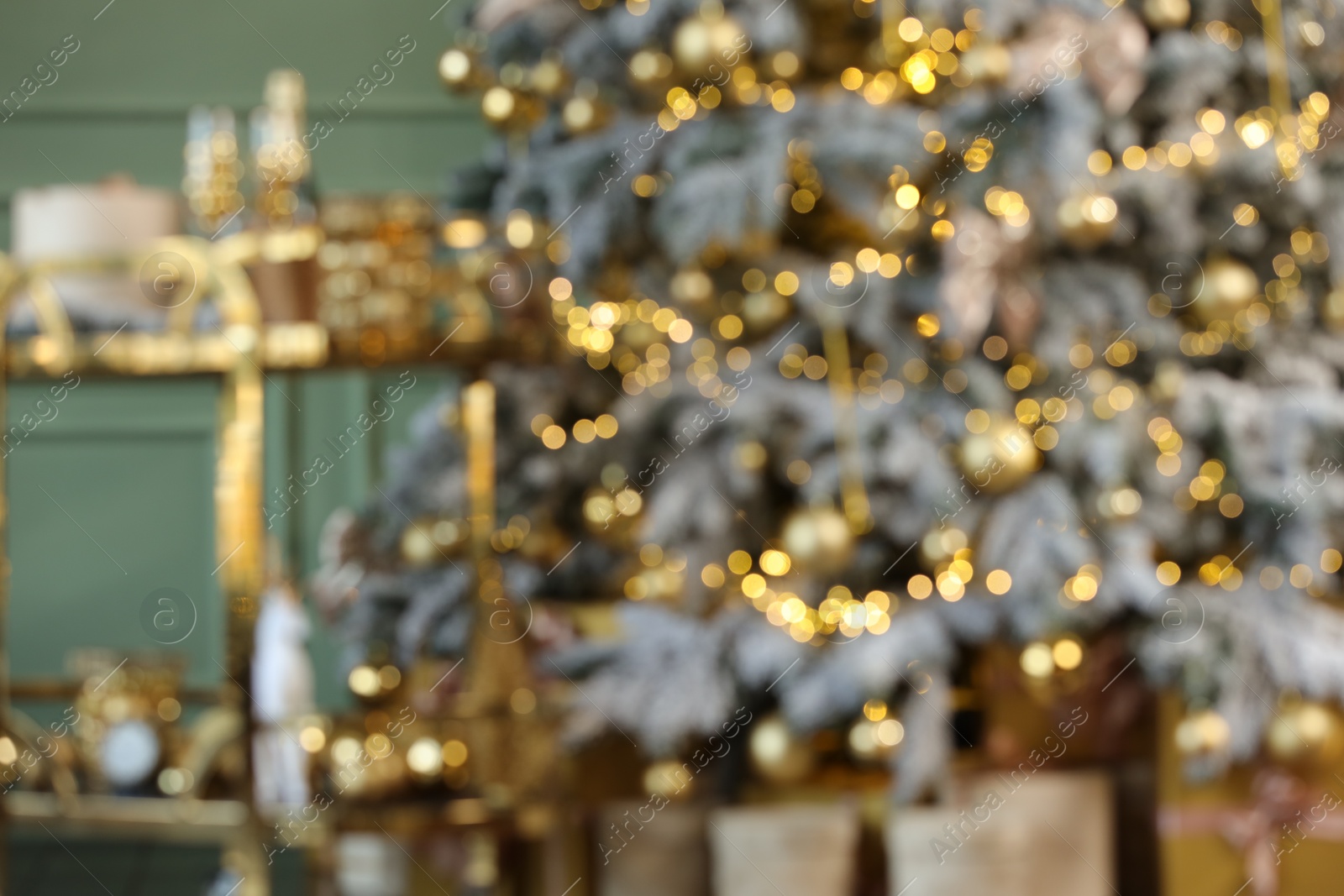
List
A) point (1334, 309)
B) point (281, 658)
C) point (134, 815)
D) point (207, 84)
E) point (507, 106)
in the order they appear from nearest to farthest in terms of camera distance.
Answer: point (134, 815) < point (281, 658) < point (1334, 309) < point (507, 106) < point (207, 84)

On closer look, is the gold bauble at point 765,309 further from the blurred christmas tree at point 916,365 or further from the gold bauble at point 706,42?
the gold bauble at point 706,42

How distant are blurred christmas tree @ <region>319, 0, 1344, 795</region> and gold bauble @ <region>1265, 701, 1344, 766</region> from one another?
0.03m

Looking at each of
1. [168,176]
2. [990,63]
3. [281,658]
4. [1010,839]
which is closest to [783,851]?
[1010,839]

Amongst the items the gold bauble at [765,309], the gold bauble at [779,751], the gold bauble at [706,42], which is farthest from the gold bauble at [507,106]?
the gold bauble at [779,751]

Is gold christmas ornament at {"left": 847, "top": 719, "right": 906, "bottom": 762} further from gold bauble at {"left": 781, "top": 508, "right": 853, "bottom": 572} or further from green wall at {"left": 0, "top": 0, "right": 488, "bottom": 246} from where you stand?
green wall at {"left": 0, "top": 0, "right": 488, "bottom": 246}

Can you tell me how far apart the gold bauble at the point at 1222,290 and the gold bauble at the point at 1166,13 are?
28 centimetres

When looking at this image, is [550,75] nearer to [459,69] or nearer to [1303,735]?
[459,69]

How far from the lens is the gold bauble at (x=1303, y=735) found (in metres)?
1.28

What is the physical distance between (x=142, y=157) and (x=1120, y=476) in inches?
60.0

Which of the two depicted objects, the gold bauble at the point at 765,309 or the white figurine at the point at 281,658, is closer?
the white figurine at the point at 281,658

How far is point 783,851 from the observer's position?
4.17 feet

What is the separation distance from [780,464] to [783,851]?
42 centimetres

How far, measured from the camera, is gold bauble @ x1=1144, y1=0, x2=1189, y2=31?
4.71ft

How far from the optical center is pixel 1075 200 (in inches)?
52.5
